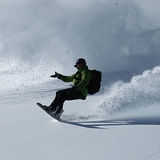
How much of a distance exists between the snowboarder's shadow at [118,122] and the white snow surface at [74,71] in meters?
0.02

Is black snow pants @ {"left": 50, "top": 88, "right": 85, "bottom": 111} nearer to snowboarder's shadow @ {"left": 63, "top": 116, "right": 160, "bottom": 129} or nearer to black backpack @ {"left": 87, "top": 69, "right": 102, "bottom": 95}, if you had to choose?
black backpack @ {"left": 87, "top": 69, "right": 102, "bottom": 95}

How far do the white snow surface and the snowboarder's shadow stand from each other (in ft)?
0.06


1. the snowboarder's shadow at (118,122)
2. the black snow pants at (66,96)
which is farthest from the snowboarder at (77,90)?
the snowboarder's shadow at (118,122)

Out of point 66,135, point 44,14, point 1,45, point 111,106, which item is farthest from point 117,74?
point 44,14

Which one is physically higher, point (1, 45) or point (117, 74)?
point (1, 45)

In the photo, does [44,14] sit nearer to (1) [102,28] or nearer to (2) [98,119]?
(1) [102,28]

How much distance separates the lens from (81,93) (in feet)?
22.3

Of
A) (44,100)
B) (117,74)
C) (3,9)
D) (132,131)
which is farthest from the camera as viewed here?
(3,9)

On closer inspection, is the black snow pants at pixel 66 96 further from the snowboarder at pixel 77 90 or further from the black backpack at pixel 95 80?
the black backpack at pixel 95 80

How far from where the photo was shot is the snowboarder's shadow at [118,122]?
5952 mm

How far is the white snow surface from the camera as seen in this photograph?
488 centimetres

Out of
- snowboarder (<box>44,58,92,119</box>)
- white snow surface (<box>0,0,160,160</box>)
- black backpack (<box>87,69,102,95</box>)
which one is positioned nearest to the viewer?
white snow surface (<box>0,0,160,160</box>)

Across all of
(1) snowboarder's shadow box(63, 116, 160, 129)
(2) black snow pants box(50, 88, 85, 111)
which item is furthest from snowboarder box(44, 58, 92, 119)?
(1) snowboarder's shadow box(63, 116, 160, 129)

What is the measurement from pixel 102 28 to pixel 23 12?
811cm
